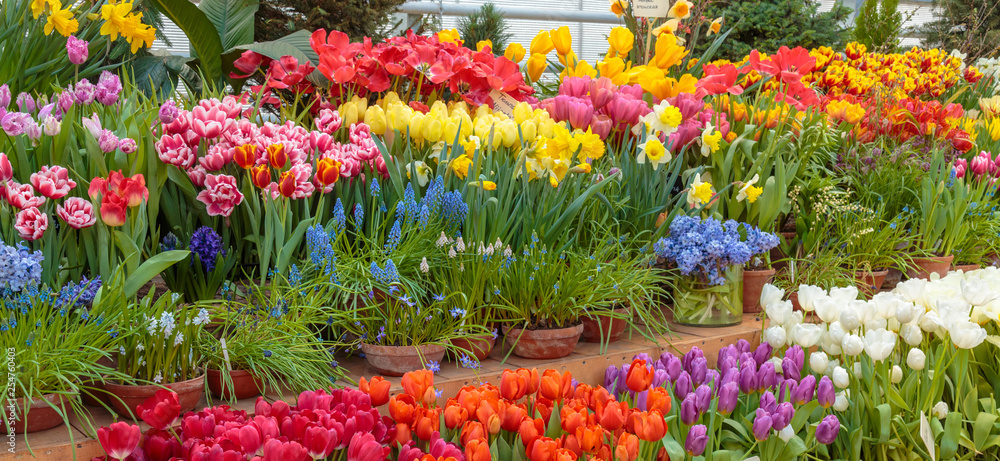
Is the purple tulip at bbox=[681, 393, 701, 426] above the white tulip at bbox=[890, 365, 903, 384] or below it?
above

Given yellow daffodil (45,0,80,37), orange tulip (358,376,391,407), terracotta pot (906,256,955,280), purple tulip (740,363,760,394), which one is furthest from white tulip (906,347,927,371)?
yellow daffodil (45,0,80,37)

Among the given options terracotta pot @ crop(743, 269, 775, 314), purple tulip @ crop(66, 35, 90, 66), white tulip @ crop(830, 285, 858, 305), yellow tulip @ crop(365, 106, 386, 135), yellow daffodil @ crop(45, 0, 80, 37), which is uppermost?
yellow daffodil @ crop(45, 0, 80, 37)

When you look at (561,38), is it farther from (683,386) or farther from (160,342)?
(160,342)

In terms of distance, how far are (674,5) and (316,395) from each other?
7.85 feet

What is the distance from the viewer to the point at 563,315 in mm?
1895

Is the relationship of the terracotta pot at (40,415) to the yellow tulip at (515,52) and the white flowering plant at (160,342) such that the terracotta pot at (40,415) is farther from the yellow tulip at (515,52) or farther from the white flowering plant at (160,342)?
the yellow tulip at (515,52)

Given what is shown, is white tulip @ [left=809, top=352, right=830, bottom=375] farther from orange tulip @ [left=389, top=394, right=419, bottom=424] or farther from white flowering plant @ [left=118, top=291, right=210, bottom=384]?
white flowering plant @ [left=118, top=291, right=210, bottom=384]

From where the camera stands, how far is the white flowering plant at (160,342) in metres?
1.38

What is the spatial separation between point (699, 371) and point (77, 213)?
Result: 50.0 inches

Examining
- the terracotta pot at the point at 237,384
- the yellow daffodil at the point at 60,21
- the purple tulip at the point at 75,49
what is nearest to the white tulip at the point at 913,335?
the terracotta pot at the point at 237,384

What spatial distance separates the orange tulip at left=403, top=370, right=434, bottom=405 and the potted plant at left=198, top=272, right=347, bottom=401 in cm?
26

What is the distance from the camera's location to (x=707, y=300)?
85.9 inches

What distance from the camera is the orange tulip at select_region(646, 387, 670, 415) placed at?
138cm

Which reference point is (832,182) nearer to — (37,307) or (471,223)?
(471,223)
